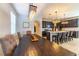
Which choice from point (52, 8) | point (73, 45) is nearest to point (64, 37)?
point (73, 45)

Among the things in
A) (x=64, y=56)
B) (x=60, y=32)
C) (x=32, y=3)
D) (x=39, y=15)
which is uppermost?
(x=32, y=3)

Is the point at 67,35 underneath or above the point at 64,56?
above

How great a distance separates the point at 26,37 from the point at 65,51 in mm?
543

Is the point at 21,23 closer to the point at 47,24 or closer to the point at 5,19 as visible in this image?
the point at 5,19

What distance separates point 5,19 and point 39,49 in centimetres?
59

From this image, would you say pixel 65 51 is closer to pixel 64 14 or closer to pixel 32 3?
pixel 64 14

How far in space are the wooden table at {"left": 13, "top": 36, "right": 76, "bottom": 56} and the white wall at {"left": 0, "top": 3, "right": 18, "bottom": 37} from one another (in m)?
0.24

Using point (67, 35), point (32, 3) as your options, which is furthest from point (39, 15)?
point (67, 35)

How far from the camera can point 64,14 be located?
1.49 meters

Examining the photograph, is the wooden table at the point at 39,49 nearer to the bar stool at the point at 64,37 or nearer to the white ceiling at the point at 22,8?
→ the bar stool at the point at 64,37

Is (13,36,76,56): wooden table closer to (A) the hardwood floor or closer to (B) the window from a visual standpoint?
(A) the hardwood floor

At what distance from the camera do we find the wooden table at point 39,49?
1.47m

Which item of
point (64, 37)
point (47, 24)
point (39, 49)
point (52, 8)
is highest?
point (52, 8)

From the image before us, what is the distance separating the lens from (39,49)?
1468mm
